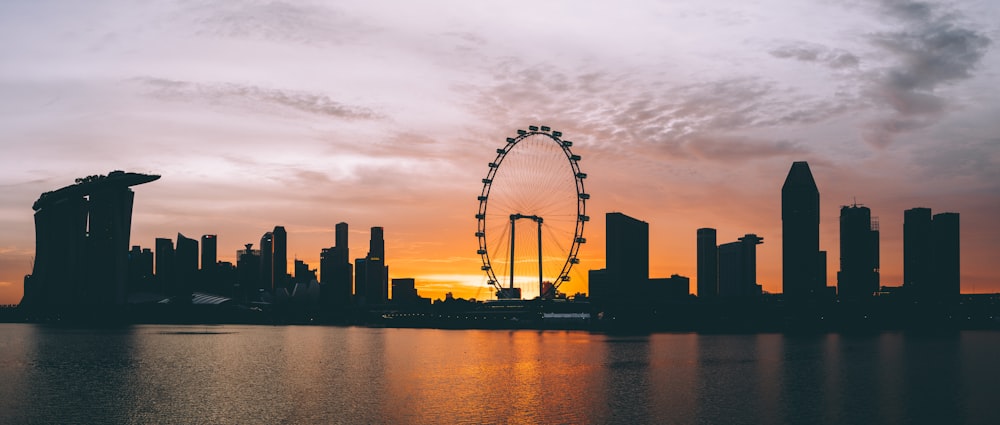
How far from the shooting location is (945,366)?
12875 cm

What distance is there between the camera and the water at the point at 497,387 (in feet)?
238

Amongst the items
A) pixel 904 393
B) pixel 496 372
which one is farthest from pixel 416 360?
pixel 904 393

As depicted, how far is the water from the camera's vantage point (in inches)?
2857

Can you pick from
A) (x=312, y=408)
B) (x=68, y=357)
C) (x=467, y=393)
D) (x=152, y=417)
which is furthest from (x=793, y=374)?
(x=68, y=357)

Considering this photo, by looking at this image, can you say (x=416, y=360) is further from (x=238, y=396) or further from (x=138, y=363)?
(x=238, y=396)

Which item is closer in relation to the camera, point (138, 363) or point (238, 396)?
point (238, 396)

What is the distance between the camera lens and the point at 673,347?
581 feet

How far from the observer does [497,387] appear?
307ft

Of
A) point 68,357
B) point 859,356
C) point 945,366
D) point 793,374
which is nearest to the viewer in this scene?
point 793,374

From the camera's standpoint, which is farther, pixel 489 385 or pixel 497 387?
pixel 489 385

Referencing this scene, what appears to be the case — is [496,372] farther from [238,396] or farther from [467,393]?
[238,396]

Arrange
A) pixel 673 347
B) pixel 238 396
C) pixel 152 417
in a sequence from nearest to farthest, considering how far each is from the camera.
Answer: pixel 152 417 → pixel 238 396 → pixel 673 347

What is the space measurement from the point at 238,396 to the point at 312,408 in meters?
12.4

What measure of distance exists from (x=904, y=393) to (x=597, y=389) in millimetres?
29675
